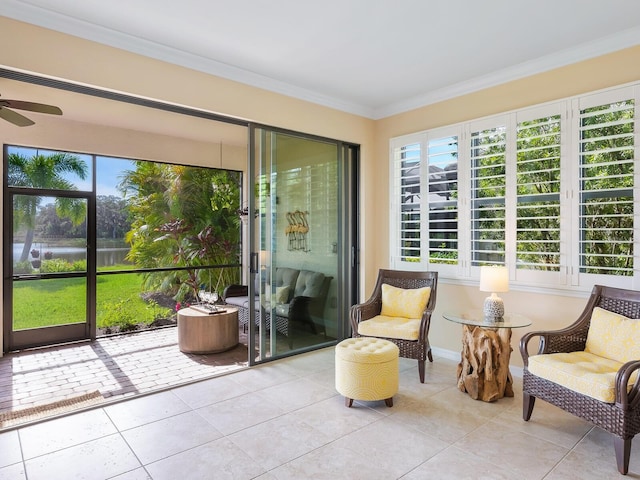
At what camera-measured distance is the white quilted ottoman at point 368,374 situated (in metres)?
3.03

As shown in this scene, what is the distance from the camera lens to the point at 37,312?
4984 mm

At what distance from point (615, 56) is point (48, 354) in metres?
6.54

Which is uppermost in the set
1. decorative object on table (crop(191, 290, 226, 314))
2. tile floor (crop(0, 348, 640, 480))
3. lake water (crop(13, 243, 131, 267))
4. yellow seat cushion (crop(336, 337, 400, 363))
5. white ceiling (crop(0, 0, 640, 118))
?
white ceiling (crop(0, 0, 640, 118))

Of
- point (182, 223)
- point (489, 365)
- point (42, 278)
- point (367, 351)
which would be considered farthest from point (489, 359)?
point (42, 278)

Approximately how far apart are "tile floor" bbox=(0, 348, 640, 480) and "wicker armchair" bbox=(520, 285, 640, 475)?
0.70ft

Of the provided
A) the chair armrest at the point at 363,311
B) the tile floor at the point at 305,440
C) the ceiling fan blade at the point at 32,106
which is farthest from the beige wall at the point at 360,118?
the tile floor at the point at 305,440

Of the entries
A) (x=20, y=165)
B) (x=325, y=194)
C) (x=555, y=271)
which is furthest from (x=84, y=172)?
(x=555, y=271)

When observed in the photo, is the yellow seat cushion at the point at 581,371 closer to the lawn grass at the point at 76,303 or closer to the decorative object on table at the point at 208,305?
the decorative object on table at the point at 208,305

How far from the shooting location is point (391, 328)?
12.2 feet

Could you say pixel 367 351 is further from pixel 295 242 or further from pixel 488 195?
pixel 488 195

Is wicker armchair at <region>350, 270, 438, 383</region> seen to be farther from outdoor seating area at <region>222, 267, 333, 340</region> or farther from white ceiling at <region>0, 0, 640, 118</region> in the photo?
white ceiling at <region>0, 0, 640, 118</region>

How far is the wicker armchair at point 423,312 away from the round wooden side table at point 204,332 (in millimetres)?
1656

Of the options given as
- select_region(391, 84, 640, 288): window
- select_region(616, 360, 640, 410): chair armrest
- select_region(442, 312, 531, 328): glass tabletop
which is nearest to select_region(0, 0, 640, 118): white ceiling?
select_region(391, 84, 640, 288): window

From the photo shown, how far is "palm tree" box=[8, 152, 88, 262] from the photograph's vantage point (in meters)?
4.83
